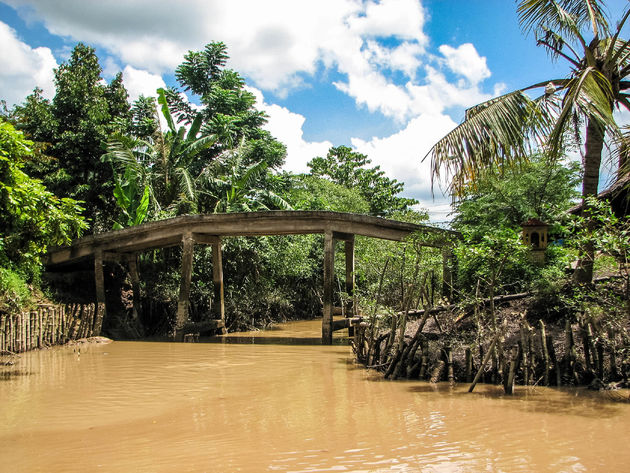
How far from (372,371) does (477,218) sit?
6.30 metres

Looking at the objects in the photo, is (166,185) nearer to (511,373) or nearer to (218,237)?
(218,237)

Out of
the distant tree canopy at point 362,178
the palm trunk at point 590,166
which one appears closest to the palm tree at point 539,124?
the palm trunk at point 590,166

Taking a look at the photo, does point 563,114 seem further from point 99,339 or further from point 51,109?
point 51,109

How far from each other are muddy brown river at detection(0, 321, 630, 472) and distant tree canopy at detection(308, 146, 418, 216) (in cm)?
2747

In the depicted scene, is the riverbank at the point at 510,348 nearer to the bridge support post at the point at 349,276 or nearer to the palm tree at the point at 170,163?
the bridge support post at the point at 349,276

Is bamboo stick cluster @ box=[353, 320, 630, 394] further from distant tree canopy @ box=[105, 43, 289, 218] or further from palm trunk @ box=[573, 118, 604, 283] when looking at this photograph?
distant tree canopy @ box=[105, 43, 289, 218]

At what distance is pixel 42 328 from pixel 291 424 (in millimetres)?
Result: 9596

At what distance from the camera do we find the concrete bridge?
46.9 feet

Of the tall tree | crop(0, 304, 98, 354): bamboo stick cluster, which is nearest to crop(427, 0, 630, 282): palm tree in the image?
crop(0, 304, 98, 354): bamboo stick cluster

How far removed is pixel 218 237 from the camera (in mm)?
17312

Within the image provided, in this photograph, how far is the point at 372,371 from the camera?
32.0 feet

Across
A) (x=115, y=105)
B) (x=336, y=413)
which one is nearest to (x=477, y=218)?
(x=336, y=413)

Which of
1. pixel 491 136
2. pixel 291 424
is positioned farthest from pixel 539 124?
pixel 291 424

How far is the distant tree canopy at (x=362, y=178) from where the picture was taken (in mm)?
37259
